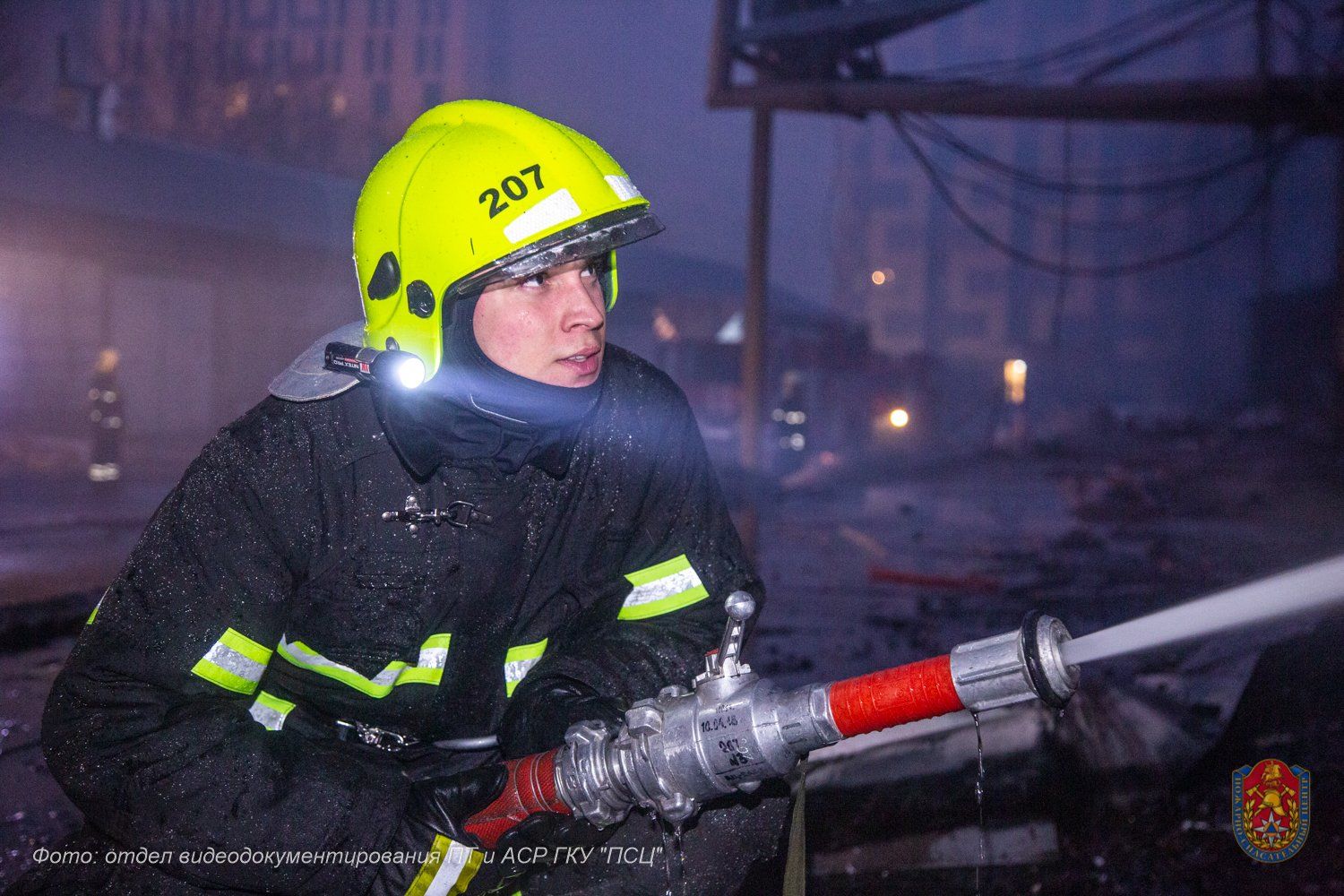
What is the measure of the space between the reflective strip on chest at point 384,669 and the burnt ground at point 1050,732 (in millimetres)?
1250

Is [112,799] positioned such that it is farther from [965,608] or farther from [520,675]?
[965,608]

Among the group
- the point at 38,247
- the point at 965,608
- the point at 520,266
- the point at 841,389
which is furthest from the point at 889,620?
the point at 841,389

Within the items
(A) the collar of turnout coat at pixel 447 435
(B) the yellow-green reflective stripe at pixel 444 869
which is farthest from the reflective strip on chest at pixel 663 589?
(B) the yellow-green reflective stripe at pixel 444 869

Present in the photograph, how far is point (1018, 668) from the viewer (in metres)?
1.45

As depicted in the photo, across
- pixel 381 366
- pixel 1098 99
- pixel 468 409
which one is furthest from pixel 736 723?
pixel 1098 99

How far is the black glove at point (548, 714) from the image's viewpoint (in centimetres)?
212

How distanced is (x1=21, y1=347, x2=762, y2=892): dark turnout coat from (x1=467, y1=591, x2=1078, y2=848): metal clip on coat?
305 mm

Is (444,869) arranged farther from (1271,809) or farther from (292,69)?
(292,69)

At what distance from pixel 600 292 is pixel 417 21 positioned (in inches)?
1730

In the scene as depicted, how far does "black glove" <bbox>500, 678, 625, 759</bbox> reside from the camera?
2121 mm

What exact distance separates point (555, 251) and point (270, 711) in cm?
113

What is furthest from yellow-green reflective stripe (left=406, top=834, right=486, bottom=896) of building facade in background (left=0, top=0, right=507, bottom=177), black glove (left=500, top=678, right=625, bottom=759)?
building facade in background (left=0, top=0, right=507, bottom=177)

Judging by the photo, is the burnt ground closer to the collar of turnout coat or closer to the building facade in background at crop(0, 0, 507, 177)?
the collar of turnout coat

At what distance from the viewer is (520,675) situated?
7.75ft
